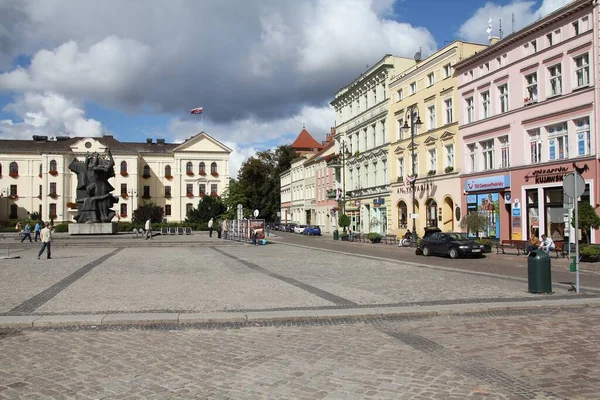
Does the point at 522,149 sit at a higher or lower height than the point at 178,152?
lower

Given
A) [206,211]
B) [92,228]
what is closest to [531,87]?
[92,228]

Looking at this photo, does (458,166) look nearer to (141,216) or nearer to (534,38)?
(534,38)

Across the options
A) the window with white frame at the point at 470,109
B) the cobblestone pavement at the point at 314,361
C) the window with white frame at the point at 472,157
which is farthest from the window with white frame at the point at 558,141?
the cobblestone pavement at the point at 314,361

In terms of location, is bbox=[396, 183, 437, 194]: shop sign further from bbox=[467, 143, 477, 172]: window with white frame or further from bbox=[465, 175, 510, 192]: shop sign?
bbox=[465, 175, 510, 192]: shop sign

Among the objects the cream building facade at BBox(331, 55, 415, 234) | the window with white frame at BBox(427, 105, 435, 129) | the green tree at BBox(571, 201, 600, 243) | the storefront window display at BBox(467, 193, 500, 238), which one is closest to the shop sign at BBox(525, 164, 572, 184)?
the storefront window display at BBox(467, 193, 500, 238)

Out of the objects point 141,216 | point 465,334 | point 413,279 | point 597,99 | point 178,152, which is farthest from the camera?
point 178,152

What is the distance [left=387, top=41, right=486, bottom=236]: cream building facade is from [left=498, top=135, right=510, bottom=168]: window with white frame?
487 centimetres

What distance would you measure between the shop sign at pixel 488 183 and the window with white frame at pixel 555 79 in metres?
6.17

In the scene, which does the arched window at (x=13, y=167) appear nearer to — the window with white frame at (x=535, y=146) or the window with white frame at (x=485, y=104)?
the window with white frame at (x=485, y=104)

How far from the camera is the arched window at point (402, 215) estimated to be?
156 ft

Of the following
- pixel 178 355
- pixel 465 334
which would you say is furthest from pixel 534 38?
pixel 178 355

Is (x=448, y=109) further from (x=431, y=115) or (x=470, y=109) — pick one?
(x=470, y=109)

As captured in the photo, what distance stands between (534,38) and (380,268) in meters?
20.0

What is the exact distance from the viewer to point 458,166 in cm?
3894
